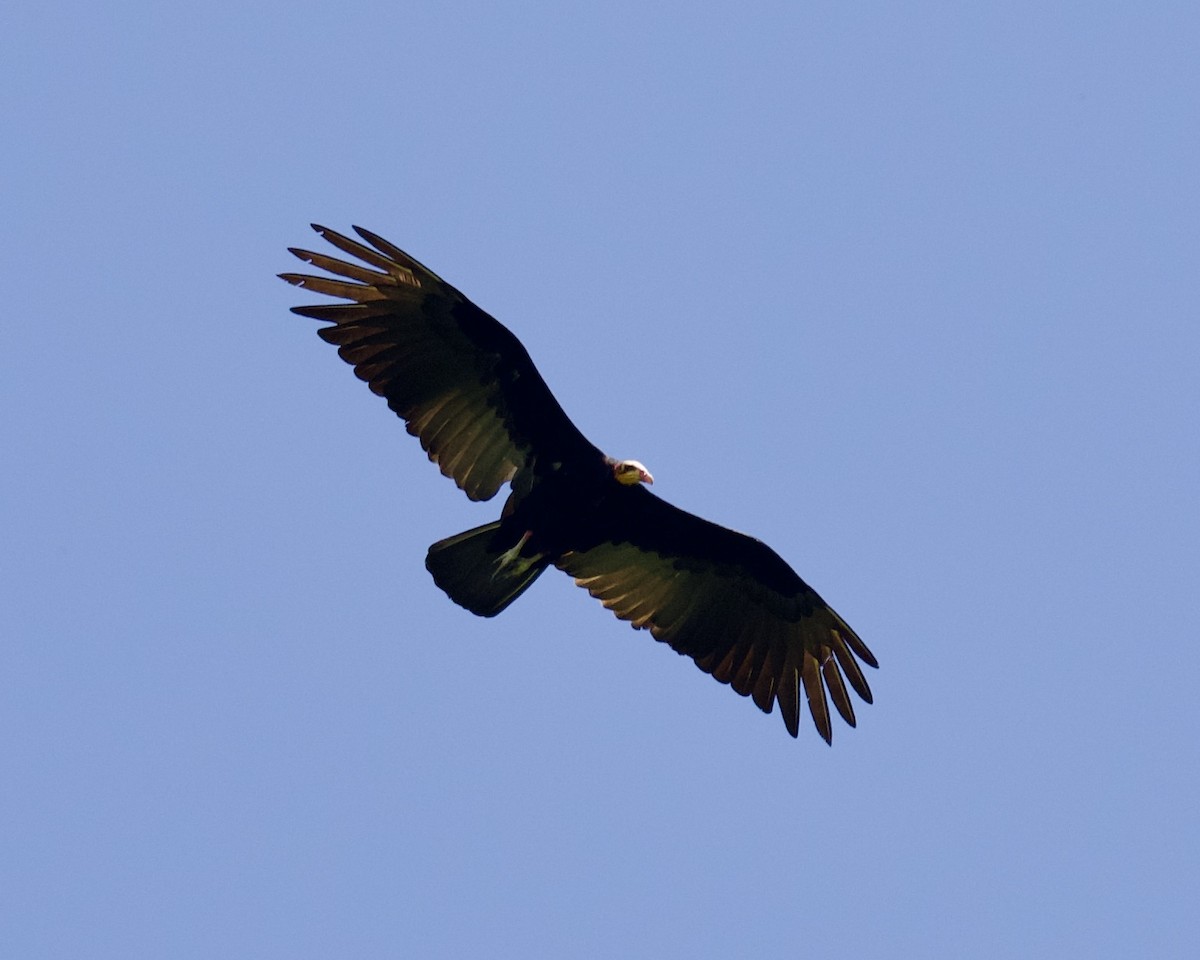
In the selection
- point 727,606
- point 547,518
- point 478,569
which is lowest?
point 478,569

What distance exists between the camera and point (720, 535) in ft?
40.2

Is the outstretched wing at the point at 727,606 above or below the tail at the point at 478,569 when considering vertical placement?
above

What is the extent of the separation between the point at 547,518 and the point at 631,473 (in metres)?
0.63

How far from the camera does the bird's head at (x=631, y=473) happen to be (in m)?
11.5

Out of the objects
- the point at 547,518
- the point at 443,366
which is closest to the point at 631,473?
the point at 547,518

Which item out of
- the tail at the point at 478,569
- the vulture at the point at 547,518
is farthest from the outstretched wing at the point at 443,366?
the tail at the point at 478,569

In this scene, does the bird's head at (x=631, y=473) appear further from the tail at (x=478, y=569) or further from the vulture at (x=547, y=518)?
the tail at (x=478, y=569)

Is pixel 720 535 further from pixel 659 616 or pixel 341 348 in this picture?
pixel 341 348

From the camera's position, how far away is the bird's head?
37.9 ft

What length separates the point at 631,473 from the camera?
1154 cm

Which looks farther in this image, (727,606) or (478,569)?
(727,606)

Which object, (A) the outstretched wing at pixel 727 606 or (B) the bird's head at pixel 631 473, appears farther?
(A) the outstretched wing at pixel 727 606

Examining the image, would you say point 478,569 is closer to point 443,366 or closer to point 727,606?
point 443,366

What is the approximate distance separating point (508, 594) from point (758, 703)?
1964 mm
